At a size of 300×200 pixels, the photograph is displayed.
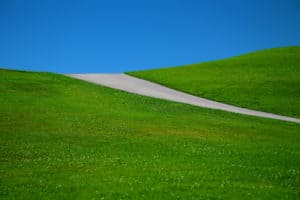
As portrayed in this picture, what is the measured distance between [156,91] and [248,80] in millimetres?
14724

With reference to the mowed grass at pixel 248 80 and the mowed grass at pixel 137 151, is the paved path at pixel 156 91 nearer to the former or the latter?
the mowed grass at pixel 248 80

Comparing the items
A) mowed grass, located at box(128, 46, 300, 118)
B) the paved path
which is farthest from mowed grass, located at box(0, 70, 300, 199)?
mowed grass, located at box(128, 46, 300, 118)

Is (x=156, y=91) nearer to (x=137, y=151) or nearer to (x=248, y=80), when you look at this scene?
(x=248, y=80)

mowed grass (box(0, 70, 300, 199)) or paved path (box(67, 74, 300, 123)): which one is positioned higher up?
paved path (box(67, 74, 300, 123))

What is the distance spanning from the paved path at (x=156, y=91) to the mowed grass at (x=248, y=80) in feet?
7.21

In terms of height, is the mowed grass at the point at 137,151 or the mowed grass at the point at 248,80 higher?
the mowed grass at the point at 248,80

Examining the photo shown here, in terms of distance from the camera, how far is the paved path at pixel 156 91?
55219 millimetres

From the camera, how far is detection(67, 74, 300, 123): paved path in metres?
55.2

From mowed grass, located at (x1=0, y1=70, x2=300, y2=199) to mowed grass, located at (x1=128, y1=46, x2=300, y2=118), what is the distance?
12.0 meters

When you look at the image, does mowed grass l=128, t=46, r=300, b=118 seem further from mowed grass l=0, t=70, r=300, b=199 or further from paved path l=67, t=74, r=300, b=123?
mowed grass l=0, t=70, r=300, b=199

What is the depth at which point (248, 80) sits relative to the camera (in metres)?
71.7

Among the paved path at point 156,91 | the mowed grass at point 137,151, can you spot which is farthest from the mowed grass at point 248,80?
the mowed grass at point 137,151

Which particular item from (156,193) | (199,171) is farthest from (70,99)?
(156,193)

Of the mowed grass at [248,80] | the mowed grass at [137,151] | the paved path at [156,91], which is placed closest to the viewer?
the mowed grass at [137,151]
